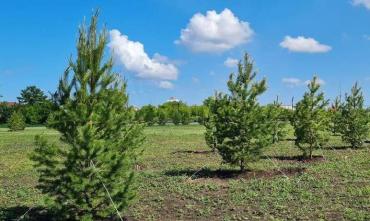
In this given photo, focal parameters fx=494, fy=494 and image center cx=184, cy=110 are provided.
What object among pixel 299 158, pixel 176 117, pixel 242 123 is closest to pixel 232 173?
pixel 242 123

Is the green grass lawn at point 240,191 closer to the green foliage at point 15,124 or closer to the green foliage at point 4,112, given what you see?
the green foliage at point 15,124

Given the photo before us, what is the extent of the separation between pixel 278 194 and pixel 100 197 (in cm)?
490

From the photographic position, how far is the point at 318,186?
1306 cm

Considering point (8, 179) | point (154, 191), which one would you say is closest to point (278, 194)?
point (154, 191)

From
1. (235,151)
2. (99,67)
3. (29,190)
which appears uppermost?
(99,67)

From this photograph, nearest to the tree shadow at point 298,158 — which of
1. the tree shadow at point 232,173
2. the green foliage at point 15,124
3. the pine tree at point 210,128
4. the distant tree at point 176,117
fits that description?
the pine tree at point 210,128

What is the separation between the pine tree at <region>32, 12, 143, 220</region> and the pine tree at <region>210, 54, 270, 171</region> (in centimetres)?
649

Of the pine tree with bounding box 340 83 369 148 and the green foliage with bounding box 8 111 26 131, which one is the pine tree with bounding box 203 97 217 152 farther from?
the green foliage with bounding box 8 111 26 131

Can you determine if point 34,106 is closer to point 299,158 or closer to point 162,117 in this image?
point 162,117

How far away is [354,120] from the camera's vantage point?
25.9 meters

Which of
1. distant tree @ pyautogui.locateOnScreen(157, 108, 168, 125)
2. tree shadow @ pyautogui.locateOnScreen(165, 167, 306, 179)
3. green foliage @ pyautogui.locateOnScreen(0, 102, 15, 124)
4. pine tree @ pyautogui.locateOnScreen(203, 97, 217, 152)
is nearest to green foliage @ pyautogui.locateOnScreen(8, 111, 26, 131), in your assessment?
distant tree @ pyautogui.locateOnScreen(157, 108, 168, 125)

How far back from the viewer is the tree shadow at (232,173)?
1545 centimetres

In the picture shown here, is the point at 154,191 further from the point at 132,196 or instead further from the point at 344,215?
the point at 344,215

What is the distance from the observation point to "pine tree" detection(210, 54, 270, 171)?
1549cm
